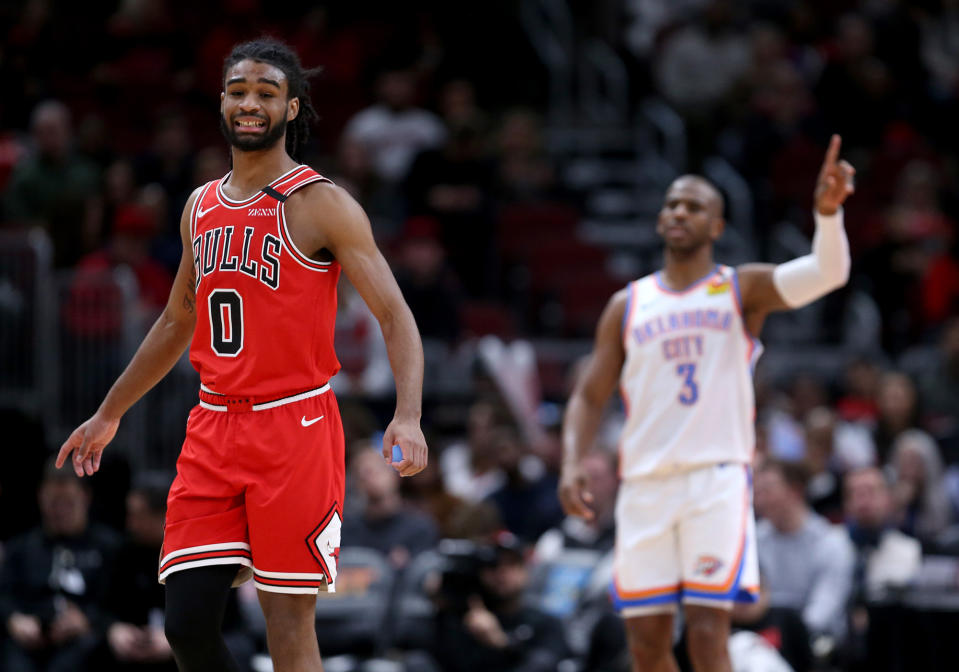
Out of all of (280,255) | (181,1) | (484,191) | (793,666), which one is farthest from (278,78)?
(181,1)

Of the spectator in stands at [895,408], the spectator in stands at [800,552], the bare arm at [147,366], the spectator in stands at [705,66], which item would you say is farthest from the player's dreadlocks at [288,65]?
the spectator in stands at [705,66]

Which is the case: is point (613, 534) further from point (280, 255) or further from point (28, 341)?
point (280, 255)

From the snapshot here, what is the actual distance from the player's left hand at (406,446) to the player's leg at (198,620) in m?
0.79

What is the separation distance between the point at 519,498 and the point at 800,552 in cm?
241

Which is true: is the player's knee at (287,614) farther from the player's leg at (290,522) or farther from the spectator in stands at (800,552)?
the spectator in stands at (800,552)

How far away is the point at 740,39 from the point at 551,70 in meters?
2.35

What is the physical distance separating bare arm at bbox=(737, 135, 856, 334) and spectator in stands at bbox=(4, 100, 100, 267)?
22.1 ft

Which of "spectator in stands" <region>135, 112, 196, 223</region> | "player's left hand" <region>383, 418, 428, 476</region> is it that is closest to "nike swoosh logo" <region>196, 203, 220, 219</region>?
"player's left hand" <region>383, 418, 428, 476</region>

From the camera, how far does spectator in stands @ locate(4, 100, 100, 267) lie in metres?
12.0

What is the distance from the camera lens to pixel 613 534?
32.2 feet

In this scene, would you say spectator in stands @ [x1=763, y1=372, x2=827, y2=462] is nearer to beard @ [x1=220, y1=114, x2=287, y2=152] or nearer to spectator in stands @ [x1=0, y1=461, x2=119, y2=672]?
spectator in stands @ [x1=0, y1=461, x2=119, y2=672]

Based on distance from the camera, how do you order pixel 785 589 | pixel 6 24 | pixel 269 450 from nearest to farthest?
pixel 269 450 → pixel 785 589 → pixel 6 24

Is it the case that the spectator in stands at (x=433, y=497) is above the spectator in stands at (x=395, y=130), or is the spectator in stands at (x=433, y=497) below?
below

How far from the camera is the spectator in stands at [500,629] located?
8922 mm
